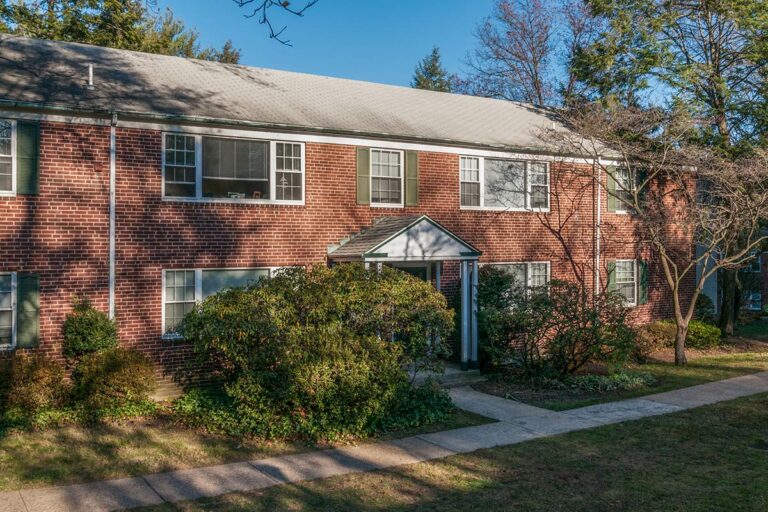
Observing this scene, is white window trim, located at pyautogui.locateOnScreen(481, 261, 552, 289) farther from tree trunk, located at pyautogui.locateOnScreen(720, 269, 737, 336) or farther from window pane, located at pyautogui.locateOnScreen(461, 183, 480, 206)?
tree trunk, located at pyautogui.locateOnScreen(720, 269, 737, 336)

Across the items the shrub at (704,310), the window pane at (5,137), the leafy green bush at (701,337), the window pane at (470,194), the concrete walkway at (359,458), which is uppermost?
the window pane at (5,137)

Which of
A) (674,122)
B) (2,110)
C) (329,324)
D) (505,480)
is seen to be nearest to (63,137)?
(2,110)

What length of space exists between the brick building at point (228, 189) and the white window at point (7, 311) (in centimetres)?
3

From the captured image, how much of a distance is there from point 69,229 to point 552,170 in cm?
1225

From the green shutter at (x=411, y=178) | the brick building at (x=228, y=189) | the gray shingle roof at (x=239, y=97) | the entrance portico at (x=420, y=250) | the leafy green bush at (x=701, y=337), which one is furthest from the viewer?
the leafy green bush at (x=701, y=337)

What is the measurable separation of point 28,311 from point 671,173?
17502mm

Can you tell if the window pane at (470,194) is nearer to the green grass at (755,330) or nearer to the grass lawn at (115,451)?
the grass lawn at (115,451)

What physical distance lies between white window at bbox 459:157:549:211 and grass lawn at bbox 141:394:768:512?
26.9 feet

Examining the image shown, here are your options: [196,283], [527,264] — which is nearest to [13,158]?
[196,283]

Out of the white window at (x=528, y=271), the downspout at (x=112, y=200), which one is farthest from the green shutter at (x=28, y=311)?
the white window at (x=528, y=271)

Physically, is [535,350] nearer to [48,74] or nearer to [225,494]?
[225,494]

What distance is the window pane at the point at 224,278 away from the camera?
14.3 m

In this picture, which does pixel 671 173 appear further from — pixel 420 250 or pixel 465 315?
pixel 420 250

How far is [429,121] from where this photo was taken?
18141mm
